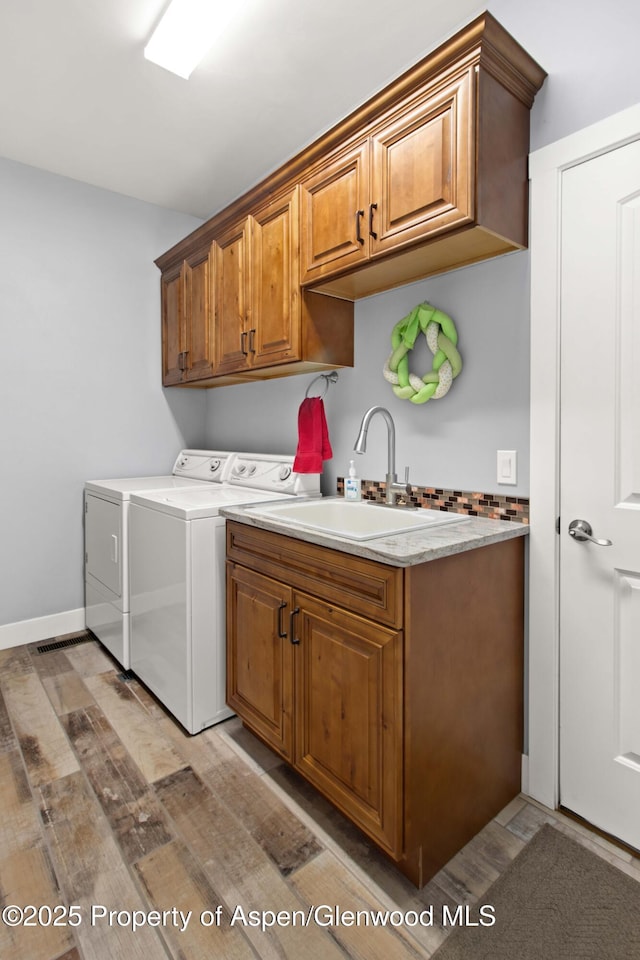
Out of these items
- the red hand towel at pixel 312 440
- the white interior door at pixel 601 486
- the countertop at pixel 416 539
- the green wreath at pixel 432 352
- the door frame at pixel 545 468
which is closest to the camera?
the countertop at pixel 416 539

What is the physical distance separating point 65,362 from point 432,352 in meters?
2.19

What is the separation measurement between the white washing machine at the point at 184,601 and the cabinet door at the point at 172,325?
1.13 m

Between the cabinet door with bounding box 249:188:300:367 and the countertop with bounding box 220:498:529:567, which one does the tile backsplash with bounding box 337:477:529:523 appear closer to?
the countertop with bounding box 220:498:529:567

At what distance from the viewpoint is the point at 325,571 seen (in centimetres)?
150

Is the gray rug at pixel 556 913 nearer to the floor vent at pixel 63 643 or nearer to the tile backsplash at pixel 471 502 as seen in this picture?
the tile backsplash at pixel 471 502

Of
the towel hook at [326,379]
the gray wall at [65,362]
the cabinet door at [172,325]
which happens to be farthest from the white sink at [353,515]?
the gray wall at [65,362]

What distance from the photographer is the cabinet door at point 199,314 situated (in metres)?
2.74

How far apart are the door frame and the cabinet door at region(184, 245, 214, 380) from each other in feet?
5.59

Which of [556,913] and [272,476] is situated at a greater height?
[272,476]

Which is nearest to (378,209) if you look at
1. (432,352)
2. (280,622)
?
(432,352)

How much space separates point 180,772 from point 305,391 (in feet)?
5.80

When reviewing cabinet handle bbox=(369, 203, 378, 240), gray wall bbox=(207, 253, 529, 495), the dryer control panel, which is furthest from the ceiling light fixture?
the dryer control panel

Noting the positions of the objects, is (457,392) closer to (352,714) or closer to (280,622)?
(280,622)

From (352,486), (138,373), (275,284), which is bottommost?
(352,486)
